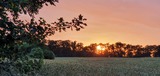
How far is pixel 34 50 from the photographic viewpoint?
11.3 m

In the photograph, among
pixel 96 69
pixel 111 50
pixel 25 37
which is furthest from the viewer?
pixel 111 50

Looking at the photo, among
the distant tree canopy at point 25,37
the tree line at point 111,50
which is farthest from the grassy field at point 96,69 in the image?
the tree line at point 111,50

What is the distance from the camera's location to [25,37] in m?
10.6

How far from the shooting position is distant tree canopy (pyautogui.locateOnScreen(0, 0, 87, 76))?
34.0 ft

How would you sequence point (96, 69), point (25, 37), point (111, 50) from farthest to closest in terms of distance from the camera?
point (111, 50)
point (96, 69)
point (25, 37)

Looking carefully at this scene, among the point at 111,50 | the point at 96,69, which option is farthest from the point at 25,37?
the point at 111,50

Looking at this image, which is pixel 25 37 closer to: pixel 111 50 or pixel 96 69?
pixel 96 69

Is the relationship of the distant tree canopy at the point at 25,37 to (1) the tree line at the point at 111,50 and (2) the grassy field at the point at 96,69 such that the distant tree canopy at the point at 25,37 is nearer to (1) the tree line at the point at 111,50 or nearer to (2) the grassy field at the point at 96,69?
(2) the grassy field at the point at 96,69

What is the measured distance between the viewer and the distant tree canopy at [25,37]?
1036cm

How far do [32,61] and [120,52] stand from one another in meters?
87.4

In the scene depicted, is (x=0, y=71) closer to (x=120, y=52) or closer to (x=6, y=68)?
(x=6, y=68)

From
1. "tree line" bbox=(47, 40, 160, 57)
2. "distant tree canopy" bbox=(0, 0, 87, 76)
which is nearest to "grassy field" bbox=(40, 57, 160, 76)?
"distant tree canopy" bbox=(0, 0, 87, 76)

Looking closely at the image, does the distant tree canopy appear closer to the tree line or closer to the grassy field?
the grassy field

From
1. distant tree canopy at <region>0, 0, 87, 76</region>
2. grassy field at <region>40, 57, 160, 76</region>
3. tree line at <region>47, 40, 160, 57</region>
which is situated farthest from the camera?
tree line at <region>47, 40, 160, 57</region>
